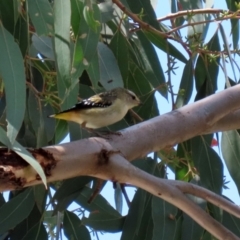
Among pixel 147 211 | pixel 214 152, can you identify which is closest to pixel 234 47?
pixel 214 152

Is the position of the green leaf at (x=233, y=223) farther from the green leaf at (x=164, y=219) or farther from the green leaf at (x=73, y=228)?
the green leaf at (x=73, y=228)

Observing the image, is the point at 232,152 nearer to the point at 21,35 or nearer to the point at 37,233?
the point at 37,233

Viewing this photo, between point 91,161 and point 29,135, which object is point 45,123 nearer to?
point 29,135

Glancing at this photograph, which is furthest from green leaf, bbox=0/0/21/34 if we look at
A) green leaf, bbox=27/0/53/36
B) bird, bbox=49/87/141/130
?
bird, bbox=49/87/141/130

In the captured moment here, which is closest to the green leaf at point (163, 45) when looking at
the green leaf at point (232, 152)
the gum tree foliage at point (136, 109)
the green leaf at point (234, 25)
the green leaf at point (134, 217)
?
the gum tree foliage at point (136, 109)

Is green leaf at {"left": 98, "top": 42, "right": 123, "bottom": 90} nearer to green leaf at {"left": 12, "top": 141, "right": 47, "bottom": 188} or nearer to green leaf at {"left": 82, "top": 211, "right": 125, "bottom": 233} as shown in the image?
green leaf at {"left": 82, "top": 211, "right": 125, "bottom": 233}

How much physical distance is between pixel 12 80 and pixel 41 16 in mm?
216

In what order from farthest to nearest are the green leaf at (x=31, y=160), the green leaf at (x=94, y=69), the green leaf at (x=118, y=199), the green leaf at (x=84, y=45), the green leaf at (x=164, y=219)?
the green leaf at (x=118, y=199), the green leaf at (x=164, y=219), the green leaf at (x=94, y=69), the green leaf at (x=84, y=45), the green leaf at (x=31, y=160)

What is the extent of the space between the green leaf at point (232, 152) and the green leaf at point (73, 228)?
0.50 metres

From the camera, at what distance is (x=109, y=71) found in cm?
207

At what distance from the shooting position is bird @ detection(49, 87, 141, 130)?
208 cm

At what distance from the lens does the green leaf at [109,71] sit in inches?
80.6

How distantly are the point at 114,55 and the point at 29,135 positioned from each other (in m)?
0.37

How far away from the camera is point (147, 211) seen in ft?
7.45
